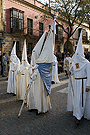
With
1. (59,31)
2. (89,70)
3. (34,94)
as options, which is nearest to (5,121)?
(34,94)

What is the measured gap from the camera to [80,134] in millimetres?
3352

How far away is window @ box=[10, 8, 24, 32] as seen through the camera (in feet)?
59.3

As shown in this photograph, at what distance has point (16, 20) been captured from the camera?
18.7 meters

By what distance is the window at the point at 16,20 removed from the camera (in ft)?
59.3

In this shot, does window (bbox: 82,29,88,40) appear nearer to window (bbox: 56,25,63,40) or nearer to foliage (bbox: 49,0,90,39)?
window (bbox: 56,25,63,40)

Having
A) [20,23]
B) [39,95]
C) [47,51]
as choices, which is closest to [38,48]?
[47,51]

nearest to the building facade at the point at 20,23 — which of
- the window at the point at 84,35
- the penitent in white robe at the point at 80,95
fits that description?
the window at the point at 84,35

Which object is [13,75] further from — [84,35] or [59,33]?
[84,35]

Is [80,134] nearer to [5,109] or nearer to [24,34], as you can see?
[5,109]

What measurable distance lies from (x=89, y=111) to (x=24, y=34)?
17.5 metres

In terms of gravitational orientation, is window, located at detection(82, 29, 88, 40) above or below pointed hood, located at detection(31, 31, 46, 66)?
above

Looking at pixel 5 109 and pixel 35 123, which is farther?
pixel 5 109

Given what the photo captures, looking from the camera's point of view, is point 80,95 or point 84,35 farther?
point 84,35

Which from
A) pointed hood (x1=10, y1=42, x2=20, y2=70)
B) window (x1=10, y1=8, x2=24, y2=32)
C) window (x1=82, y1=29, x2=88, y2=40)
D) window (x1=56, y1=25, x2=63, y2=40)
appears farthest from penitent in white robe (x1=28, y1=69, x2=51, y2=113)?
window (x1=82, y1=29, x2=88, y2=40)
